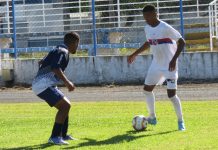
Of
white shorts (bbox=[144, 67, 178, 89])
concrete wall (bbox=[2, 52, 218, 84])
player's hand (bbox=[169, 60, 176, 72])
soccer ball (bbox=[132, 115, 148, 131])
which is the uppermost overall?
player's hand (bbox=[169, 60, 176, 72])

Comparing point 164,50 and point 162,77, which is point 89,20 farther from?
point 164,50

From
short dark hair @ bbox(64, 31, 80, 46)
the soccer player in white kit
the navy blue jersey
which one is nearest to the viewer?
the navy blue jersey

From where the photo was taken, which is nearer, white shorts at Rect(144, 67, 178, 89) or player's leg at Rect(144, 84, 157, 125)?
white shorts at Rect(144, 67, 178, 89)

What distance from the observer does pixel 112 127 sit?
1205cm

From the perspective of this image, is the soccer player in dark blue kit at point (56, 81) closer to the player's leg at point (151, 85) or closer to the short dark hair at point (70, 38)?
the short dark hair at point (70, 38)

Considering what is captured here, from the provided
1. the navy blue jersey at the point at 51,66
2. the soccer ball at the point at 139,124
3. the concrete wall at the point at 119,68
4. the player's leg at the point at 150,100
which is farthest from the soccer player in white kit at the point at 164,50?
the concrete wall at the point at 119,68

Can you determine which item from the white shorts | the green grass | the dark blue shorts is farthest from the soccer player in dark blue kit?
the white shorts

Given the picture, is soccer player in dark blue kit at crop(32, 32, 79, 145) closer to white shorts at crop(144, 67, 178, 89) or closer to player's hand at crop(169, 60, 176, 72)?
player's hand at crop(169, 60, 176, 72)

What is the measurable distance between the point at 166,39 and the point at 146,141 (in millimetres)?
2191

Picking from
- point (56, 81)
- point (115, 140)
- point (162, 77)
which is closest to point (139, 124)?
point (162, 77)

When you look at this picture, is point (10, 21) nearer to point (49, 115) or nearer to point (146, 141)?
point (49, 115)

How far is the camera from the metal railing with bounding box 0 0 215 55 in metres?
24.5

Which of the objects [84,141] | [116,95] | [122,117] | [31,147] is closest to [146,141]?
[84,141]

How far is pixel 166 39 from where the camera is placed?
1147 centimetres
